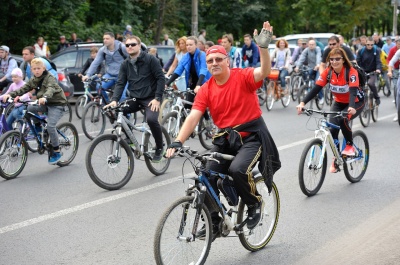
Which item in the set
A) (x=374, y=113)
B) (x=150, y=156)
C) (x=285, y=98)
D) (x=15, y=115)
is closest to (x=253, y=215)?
(x=150, y=156)

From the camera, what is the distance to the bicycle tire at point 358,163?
9383mm

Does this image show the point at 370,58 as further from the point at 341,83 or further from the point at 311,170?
the point at 311,170

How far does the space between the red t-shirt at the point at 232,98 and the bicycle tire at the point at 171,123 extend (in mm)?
5366

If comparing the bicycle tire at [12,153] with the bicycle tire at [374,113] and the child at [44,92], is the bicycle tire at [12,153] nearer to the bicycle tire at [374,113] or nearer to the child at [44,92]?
the child at [44,92]

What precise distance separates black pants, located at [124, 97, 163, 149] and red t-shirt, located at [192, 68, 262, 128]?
138 inches

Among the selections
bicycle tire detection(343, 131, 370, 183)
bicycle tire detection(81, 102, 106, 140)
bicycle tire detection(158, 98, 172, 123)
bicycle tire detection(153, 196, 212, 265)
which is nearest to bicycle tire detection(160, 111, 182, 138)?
bicycle tire detection(158, 98, 172, 123)

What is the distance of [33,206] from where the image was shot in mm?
8438

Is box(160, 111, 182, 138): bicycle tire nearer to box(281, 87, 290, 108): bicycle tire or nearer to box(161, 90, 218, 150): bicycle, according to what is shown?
box(161, 90, 218, 150): bicycle

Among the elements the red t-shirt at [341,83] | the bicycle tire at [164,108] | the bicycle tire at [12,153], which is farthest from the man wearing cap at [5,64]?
the red t-shirt at [341,83]

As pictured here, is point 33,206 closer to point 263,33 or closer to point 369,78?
point 263,33

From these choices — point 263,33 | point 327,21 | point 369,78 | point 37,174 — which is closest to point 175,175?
point 37,174

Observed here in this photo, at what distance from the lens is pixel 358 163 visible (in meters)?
9.55

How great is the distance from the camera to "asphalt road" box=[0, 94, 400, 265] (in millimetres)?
6441

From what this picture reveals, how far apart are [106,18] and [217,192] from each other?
27.8 metres
